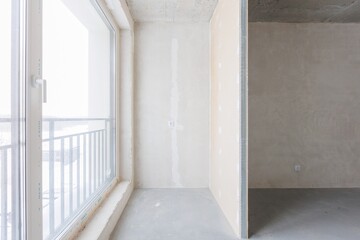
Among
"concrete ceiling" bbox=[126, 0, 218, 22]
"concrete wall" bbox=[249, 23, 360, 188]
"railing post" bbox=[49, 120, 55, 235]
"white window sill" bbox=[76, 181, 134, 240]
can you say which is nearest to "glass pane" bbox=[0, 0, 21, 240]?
"railing post" bbox=[49, 120, 55, 235]

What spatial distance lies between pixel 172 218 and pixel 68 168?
1.22m

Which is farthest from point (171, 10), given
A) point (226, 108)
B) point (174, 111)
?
point (226, 108)

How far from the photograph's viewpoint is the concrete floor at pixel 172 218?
8.27 feet

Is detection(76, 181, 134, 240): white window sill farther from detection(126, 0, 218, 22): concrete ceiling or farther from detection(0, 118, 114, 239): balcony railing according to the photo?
detection(126, 0, 218, 22): concrete ceiling

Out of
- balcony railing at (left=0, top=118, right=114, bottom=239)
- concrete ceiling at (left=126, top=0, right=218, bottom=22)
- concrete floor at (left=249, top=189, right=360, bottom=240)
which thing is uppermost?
concrete ceiling at (left=126, top=0, right=218, bottom=22)

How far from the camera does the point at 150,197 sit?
12.2ft

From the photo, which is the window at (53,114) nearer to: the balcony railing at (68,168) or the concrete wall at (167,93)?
the balcony railing at (68,168)

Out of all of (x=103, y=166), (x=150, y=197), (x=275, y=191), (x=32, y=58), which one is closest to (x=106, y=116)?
(x=103, y=166)

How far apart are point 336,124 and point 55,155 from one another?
163 inches

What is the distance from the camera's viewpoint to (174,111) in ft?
14.0

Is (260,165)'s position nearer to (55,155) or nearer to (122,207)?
(122,207)

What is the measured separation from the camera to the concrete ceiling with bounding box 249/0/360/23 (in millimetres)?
3629

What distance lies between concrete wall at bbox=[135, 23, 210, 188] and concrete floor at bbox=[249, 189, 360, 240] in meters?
1.12

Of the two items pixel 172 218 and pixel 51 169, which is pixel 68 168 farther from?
pixel 172 218
